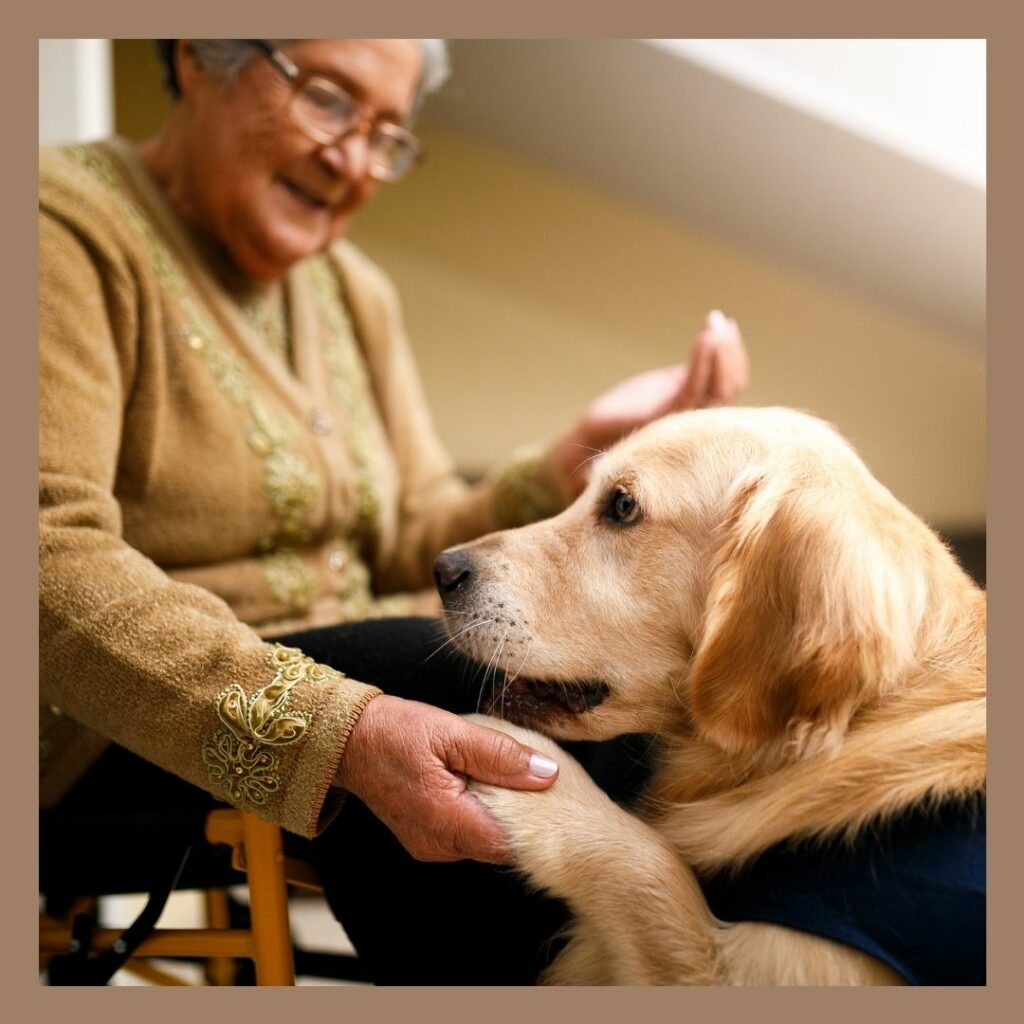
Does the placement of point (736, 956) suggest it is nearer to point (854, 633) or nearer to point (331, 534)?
point (854, 633)

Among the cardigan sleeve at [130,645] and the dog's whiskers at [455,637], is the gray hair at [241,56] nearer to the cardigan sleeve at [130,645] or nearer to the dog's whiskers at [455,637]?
the cardigan sleeve at [130,645]

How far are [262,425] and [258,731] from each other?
37 cm

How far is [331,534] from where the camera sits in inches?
43.0

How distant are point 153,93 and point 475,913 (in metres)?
0.95

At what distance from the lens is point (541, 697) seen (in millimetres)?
744

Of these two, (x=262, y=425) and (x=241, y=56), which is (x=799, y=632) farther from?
(x=241, y=56)

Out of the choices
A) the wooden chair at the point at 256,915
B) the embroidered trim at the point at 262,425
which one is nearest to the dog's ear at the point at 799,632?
Result: the wooden chair at the point at 256,915

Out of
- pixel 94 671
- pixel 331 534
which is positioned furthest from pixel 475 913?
pixel 331 534

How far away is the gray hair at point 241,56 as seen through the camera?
971 millimetres

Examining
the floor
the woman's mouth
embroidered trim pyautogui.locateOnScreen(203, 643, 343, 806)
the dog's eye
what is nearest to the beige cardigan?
embroidered trim pyautogui.locateOnScreen(203, 643, 343, 806)

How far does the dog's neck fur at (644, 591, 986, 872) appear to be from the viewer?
643 mm

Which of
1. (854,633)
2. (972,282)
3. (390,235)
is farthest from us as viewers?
(390,235)

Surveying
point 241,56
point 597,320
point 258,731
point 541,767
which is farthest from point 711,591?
point 241,56

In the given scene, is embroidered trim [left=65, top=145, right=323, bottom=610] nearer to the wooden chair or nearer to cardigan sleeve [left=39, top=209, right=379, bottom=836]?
cardigan sleeve [left=39, top=209, right=379, bottom=836]
